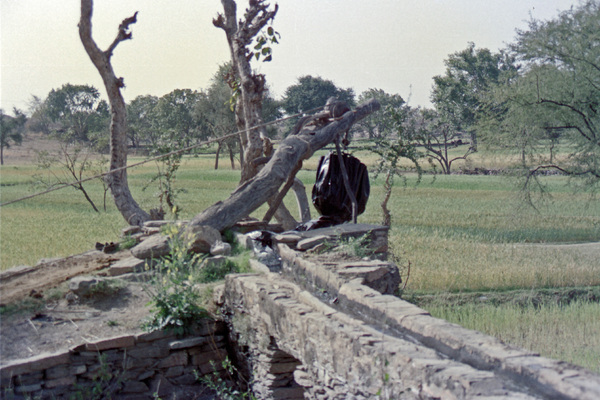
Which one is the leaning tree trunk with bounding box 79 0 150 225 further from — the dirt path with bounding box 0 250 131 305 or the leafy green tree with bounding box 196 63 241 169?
the leafy green tree with bounding box 196 63 241 169

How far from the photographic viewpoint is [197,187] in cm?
3122

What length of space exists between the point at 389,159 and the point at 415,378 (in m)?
12.9

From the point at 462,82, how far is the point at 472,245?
43191mm

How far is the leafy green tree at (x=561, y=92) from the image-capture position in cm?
1838

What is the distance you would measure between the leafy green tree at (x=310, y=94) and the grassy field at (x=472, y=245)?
39484 mm

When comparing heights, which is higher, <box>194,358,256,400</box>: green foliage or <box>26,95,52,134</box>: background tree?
<box>26,95,52,134</box>: background tree

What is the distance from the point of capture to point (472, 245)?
16219 mm

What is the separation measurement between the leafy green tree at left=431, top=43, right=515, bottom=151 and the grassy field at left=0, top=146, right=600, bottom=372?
25.5m

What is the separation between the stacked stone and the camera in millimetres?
6582

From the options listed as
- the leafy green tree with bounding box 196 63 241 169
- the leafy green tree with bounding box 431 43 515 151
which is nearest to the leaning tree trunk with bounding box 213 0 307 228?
the leafy green tree with bounding box 196 63 241 169

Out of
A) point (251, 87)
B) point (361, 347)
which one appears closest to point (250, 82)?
point (251, 87)

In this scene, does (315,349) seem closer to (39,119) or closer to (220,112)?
(220,112)

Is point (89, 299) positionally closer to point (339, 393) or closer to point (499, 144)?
point (339, 393)

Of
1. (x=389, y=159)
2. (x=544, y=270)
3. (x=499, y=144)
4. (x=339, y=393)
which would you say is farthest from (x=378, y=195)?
(x=339, y=393)
